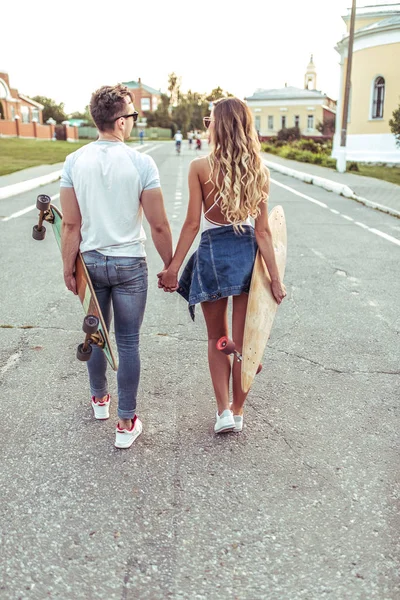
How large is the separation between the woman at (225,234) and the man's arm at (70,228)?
1.63ft

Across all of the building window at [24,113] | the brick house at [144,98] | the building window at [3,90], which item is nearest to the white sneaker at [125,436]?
the building window at [3,90]

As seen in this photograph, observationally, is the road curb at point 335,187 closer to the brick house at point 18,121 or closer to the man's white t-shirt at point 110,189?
the man's white t-shirt at point 110,189

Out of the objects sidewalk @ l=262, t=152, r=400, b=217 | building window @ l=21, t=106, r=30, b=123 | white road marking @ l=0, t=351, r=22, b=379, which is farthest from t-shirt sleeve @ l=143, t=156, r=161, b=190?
building window @ l=21, t=106, r=30, b=123

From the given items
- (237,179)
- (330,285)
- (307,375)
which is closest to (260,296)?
(237,179)

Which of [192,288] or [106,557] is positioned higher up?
[192,288]

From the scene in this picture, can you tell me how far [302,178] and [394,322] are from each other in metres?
18.6

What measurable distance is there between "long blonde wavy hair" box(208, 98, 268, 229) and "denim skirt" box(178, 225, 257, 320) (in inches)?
6.1

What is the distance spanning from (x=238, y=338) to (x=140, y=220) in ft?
2.93

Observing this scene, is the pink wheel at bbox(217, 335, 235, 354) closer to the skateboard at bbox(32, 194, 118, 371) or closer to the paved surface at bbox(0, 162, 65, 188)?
the skateboard at bbox(32, 194, 118, 371)

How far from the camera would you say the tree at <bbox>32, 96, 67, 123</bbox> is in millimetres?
111500

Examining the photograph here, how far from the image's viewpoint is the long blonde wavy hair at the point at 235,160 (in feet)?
10.4

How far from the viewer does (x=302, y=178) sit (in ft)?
78.3

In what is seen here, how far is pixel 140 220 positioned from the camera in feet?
11.0

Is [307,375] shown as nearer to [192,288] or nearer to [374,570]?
[192,288]
